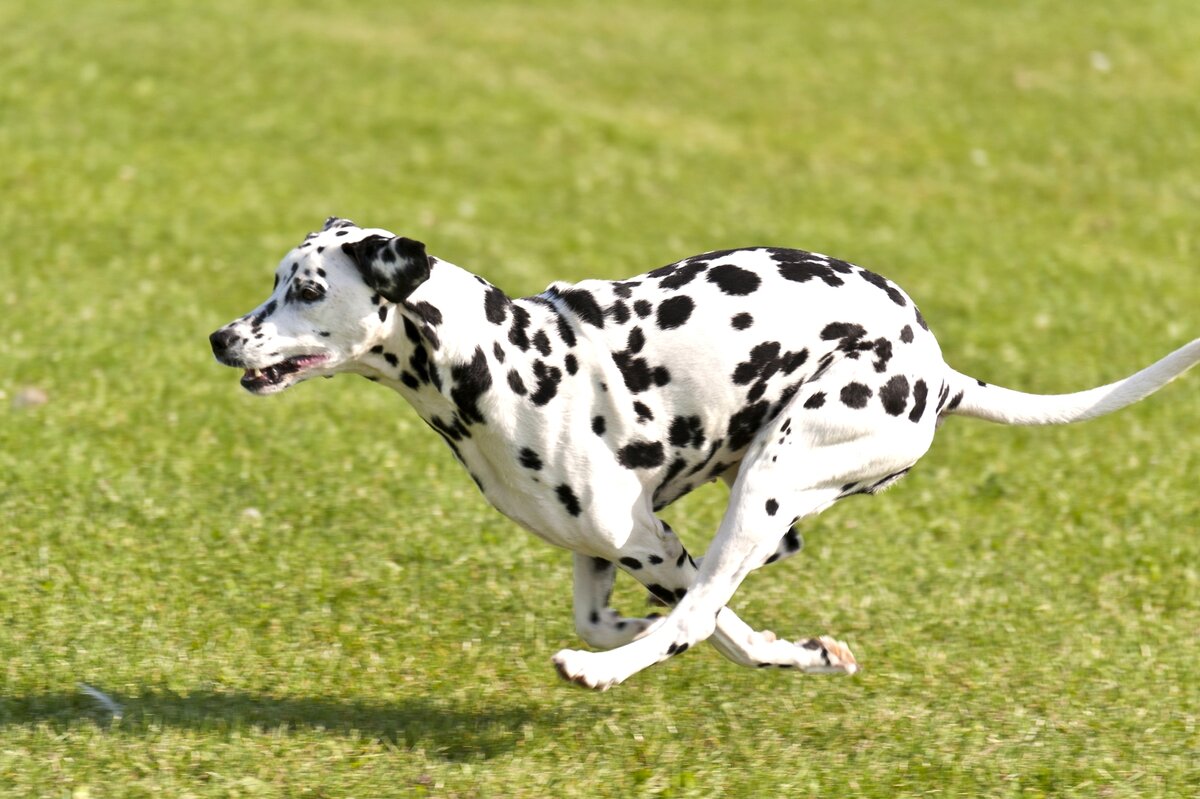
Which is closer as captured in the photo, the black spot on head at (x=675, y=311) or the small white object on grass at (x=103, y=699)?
the black spot on head at (x=675, y=311)

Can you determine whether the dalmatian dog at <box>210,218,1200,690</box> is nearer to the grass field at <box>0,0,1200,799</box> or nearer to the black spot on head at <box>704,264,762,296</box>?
the black spot on head at <box>704,264,762,296</box>

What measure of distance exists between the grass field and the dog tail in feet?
4.64

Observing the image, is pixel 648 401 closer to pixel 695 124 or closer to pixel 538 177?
pixel 538 177

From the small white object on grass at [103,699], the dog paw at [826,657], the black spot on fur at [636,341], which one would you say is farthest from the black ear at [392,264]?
the dog paw at [826,657]

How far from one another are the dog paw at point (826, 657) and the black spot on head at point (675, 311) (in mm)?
1490

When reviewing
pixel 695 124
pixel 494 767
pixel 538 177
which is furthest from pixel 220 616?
pixel 695 124

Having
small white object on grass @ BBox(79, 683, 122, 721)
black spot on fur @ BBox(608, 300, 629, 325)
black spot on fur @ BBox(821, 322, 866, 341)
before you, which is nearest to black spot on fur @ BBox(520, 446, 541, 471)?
black spot on fur @ BBox(608, 300, 629, 325)

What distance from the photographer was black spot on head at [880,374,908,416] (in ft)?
19.4

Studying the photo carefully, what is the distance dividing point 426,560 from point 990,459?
441 cm

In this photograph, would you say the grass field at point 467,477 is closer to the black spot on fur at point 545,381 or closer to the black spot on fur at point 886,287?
the black spot on fur at point 545,381

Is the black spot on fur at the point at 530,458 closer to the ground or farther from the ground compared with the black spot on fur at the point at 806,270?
closer to the ground

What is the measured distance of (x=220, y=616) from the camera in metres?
7.46

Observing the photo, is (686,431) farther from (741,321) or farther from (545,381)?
(545,381)

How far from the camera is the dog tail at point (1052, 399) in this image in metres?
6.36
